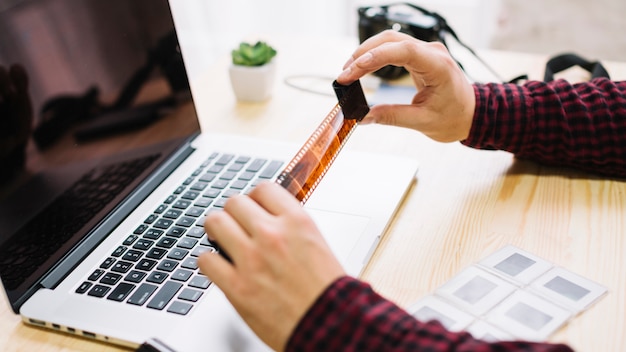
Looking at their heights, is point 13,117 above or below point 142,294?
above

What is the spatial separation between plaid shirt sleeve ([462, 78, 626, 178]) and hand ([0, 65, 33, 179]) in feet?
1.77

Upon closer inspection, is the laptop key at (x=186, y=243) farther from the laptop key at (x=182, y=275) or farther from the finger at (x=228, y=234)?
the finger at (x=228, y=234)

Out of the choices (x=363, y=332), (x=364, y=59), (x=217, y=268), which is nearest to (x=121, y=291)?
(x=217, y=268)

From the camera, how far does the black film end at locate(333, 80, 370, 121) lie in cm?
69

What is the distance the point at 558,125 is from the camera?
781 millimetres

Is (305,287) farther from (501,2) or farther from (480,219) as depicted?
(501,2)

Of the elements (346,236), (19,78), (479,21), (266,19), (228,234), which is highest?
(19,78)

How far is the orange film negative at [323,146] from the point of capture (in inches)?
22.4

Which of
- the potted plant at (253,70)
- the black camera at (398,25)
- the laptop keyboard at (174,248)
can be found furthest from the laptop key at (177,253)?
the black camera at (398,25)

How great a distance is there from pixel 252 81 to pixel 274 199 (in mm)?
539

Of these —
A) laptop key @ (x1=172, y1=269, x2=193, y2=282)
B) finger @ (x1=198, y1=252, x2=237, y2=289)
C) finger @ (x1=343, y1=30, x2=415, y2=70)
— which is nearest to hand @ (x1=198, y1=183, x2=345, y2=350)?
finger @ (x1=198, y1=252, x2=237, y2=289)

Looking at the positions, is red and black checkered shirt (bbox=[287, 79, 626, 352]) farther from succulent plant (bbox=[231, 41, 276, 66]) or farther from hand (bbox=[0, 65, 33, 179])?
hand (bbox=[0, 65, 33, 179])

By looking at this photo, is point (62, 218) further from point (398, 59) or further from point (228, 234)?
point (398, 59)

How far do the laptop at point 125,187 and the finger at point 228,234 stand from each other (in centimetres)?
10
